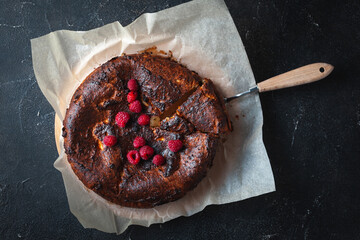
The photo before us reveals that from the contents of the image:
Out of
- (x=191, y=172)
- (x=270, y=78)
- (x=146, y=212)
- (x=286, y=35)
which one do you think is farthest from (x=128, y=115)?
(x=286, y=35)

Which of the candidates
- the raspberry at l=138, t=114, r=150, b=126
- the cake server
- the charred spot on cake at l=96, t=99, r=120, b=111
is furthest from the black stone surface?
the raspberry at l=138, t=114, r=150, b=126

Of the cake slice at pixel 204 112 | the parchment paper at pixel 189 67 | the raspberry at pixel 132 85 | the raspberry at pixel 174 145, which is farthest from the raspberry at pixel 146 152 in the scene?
the parchment paper at pixel 189 67

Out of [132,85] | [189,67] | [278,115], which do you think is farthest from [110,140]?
[278,115]

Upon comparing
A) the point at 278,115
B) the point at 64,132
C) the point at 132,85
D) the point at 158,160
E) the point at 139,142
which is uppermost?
the point at 132,85

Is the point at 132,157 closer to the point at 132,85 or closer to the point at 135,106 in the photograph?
the point at 135,106

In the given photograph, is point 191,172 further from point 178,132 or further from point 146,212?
point 146,212

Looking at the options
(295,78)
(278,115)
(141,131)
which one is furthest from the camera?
(278,115)
